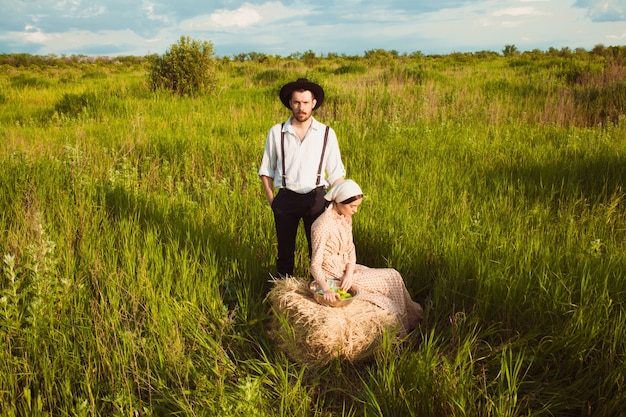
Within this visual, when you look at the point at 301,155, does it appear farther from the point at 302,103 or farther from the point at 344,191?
the point at 344,191

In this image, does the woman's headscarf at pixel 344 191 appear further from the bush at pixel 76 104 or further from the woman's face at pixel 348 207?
the bush at pixel 76 104

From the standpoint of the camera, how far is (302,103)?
331 centimetres

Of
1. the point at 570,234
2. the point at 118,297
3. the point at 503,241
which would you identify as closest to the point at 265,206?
the point at 118,297

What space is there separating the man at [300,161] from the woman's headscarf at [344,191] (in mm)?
312

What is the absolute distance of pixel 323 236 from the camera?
126 inches

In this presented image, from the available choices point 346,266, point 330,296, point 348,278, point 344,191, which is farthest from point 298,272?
point 344,191

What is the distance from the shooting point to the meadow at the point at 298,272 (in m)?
2.64

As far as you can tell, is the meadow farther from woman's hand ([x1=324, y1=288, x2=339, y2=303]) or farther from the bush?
the bush

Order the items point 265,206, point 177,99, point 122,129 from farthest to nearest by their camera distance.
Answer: point 177,99 < point 122,129 < point 265,206

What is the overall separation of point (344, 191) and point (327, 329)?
91 cm

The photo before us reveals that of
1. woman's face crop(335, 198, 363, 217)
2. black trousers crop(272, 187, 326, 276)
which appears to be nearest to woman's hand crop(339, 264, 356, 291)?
woman's face crop(335, 198, 363, 217)

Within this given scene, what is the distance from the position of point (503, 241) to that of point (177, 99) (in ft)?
30.0

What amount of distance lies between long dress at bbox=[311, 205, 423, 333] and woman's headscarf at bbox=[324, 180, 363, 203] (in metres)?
0.12

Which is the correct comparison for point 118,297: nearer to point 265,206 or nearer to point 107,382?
point 107,382
